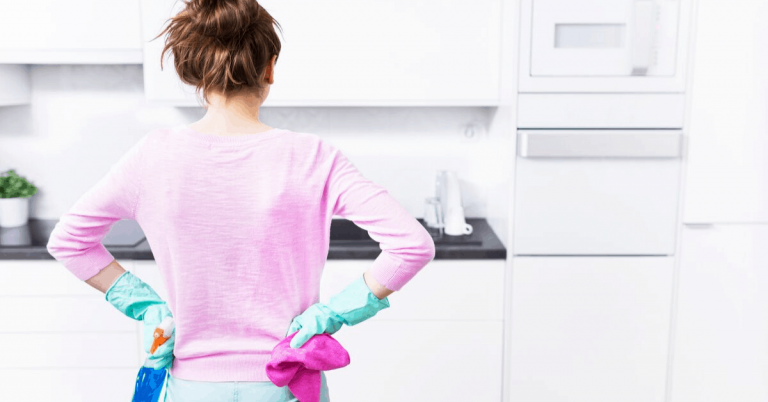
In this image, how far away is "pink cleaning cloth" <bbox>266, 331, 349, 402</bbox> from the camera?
3.12ft

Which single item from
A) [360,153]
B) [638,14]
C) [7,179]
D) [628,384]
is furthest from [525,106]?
[7,179]

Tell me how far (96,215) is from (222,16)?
13.6 inches

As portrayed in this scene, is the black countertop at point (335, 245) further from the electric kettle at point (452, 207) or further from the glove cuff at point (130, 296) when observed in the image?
the glove cuff at point (130, 296)

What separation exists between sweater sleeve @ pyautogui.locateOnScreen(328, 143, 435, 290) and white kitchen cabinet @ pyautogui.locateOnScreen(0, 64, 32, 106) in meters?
1.71

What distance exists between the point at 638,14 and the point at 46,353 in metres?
1.96

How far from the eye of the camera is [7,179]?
91.6 inches

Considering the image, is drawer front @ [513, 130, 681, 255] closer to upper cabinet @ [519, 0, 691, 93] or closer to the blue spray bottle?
upper cabinet @ [519, 0, 691, 93]

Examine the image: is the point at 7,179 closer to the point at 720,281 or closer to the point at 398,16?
the point at 398,16

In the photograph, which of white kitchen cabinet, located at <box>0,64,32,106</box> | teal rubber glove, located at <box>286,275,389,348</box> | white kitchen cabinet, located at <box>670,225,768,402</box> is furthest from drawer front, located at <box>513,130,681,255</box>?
white kitchen cabinet, located at <box>0,64,32,106</box>

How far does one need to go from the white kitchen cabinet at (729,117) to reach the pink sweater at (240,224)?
1.28 meters

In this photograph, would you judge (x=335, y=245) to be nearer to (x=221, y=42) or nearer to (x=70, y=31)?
(x=70, y=31)

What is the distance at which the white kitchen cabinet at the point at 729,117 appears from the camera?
73.2 inches

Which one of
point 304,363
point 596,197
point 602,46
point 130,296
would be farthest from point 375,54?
point 304,363

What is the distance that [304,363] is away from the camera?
955 mm
